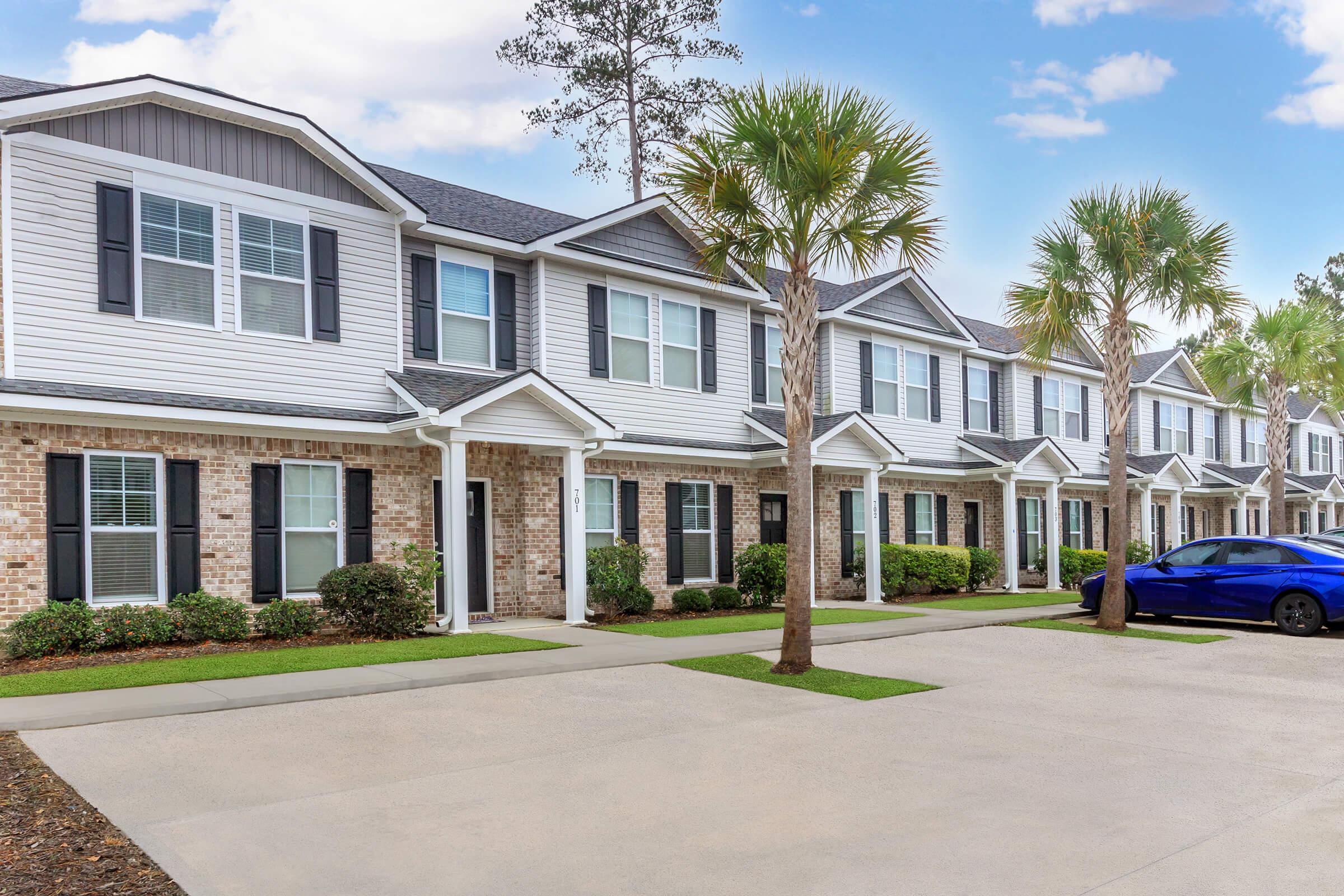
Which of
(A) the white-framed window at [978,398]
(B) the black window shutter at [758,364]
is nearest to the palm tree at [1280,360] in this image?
(A) the white-framed window at [978,398]

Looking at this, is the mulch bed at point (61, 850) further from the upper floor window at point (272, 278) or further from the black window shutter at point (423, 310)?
the black window shutter at point (423, 310)

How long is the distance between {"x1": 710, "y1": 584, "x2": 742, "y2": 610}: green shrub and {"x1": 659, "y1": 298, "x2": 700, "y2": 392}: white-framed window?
3602 mm

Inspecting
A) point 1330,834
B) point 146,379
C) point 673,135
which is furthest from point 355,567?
point 673,135

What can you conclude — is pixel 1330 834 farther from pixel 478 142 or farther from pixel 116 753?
pixel 478 142

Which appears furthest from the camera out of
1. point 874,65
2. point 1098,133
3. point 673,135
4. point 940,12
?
point 673,135

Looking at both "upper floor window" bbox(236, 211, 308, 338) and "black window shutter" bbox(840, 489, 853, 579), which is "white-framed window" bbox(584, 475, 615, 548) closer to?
"upper floor window" bbox(236, 211, 308, 338)

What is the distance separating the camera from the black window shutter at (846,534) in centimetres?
2194

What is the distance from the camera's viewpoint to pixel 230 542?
1346 cm

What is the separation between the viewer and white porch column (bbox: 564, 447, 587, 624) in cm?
1587

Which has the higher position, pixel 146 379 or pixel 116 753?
pixel 146 379

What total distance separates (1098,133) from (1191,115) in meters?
3.32

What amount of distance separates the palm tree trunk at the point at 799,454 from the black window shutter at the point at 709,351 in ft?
24.0

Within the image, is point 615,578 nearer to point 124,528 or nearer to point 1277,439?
point 124,528

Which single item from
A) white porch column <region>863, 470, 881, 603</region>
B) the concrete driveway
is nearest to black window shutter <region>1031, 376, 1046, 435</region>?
white porch column <region>863, 470, 881, 603</region>
